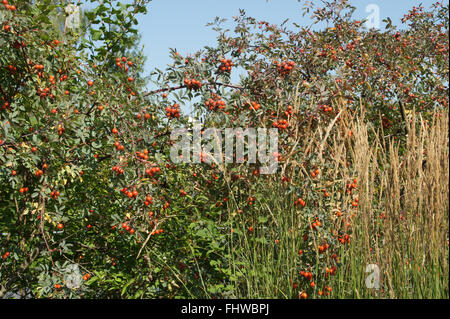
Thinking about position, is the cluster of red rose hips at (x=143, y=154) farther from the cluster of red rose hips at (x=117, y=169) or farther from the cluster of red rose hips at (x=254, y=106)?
the cluster of red rose hips at (x=254, y=106)

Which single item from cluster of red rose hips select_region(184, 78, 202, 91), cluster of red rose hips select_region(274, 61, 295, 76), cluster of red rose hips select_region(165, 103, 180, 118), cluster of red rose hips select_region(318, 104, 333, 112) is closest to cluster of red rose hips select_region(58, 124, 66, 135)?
cluster of red rose hips select_region(165, 103, 180, 118)

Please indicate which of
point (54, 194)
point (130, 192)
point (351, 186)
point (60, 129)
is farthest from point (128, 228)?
point (351, 186)

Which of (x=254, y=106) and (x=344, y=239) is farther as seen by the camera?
(x=254, y=106)

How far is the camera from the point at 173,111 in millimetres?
2748

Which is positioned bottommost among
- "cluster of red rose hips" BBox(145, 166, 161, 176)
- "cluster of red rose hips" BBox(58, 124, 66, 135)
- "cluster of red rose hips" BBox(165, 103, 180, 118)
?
"cluster of red rose hips" BBox(145, 166, 161, 176)

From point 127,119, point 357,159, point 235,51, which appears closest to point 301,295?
point 357,159

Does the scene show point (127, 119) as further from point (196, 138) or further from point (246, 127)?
point (246, 127)

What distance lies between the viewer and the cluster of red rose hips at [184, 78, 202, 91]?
2.75m

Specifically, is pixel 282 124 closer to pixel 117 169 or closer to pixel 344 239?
pixel 344 239

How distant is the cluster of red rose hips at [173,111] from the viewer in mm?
2746

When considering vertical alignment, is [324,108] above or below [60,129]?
above

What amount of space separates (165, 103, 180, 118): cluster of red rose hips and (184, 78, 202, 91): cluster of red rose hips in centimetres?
13

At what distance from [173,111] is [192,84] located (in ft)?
0.63

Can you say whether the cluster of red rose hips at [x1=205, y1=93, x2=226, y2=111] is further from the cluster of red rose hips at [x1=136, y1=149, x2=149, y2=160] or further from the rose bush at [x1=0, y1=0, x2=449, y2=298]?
the cluster of red rose hips at [x1=136, y1=149, x2=149, y2=160]
